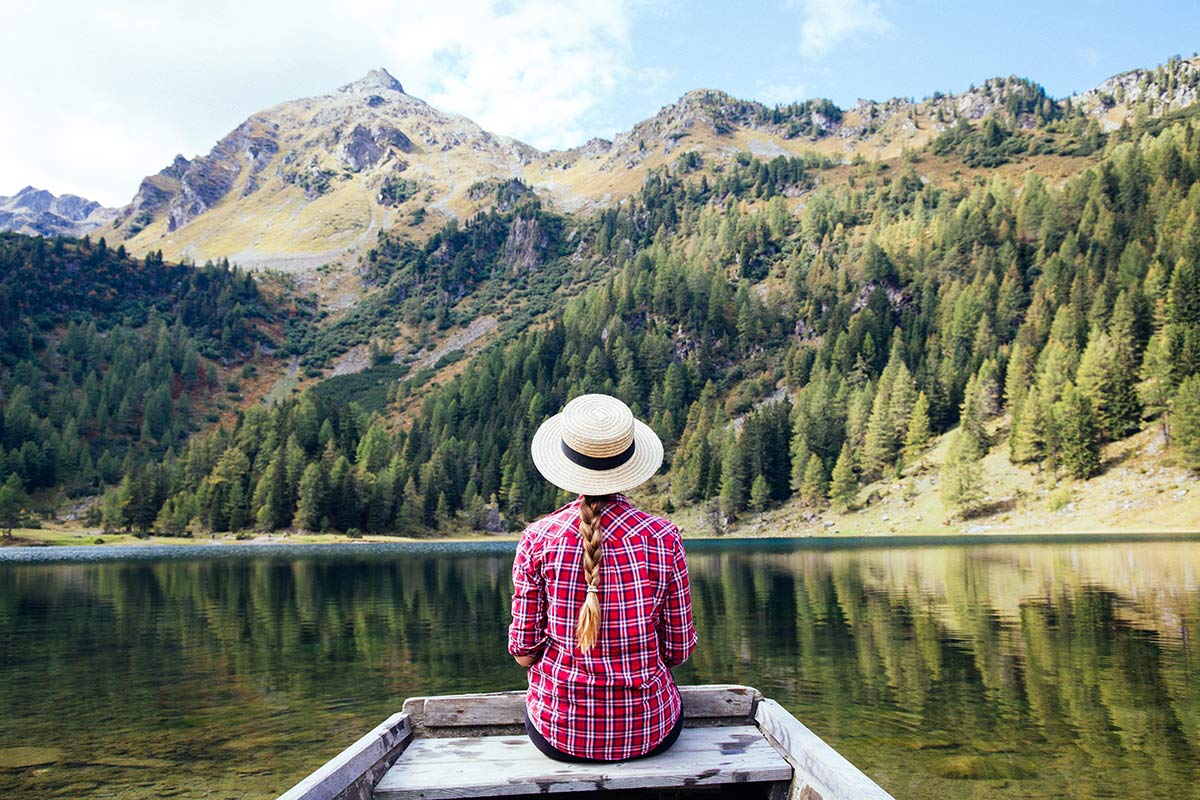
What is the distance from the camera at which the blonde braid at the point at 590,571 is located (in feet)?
16.0

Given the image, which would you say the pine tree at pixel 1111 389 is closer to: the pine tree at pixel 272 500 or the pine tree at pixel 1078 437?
the pine tree at pixel 1078 437

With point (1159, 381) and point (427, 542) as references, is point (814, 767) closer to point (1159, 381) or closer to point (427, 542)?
point (1159, 381)

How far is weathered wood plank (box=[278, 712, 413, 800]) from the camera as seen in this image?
4039 millimetres

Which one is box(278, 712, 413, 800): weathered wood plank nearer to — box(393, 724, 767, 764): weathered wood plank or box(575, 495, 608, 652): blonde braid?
box(393, 724, 767, 764): weathered wood plank

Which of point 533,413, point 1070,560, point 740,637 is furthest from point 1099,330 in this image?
point 740,637

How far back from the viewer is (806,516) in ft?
374

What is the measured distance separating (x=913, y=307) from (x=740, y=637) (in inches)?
5885

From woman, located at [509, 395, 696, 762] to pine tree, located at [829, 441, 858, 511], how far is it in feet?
364

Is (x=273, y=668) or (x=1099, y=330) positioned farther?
(x=1099, y=330)

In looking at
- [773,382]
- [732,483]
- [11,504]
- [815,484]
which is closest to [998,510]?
[815,484]

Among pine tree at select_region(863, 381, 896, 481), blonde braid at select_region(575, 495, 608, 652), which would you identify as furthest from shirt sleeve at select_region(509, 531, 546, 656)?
pine tree at select_region(863, 381, 896, 481)

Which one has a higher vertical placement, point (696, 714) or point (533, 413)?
point (533, 413)

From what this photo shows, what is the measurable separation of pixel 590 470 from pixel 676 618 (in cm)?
130

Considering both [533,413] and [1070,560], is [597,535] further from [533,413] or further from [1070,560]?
[533,413]
